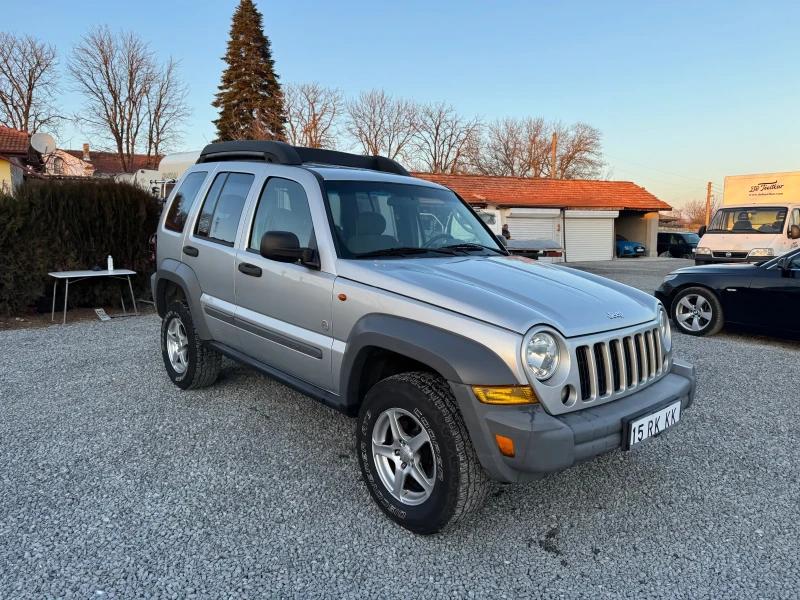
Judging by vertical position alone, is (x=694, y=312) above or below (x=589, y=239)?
below

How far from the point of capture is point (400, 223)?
3852 millimetres

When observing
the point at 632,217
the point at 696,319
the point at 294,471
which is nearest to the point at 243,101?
the point at 632,217

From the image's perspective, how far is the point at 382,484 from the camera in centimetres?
302

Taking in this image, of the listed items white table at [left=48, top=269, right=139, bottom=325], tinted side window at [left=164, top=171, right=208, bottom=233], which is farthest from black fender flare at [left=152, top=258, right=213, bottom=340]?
white table at [left=48, top=269, right=139, bottom=325]

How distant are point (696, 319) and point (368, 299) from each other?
6590 millimetres

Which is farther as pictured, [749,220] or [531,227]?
[531,227]

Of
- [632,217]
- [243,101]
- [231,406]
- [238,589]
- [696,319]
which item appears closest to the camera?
[238,589]

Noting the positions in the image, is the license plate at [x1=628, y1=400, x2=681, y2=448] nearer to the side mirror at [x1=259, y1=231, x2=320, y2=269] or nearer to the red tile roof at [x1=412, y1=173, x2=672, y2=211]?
the side mirror at [x1=259, y1=231, x2=320, y2=269]

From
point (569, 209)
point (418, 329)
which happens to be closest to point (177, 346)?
point (418, 329)

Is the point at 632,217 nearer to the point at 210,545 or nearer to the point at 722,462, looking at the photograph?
the point at 722,462

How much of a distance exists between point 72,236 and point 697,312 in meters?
9.91

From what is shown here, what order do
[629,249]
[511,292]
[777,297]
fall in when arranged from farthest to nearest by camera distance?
[629,249] → [777,297] → [511,292]

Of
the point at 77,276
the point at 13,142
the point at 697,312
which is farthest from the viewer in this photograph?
the point at 13,142

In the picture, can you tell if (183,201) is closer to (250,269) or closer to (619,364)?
(250,269)
